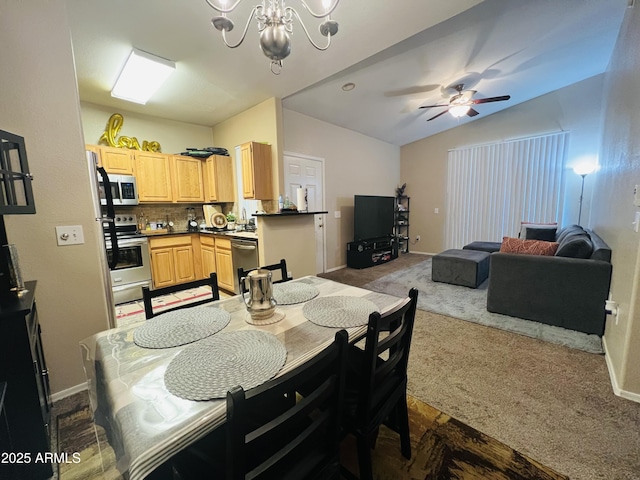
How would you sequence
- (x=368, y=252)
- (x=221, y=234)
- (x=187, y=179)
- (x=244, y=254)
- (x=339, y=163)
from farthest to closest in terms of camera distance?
(x=368, y=252)
(x=339, y=163)
(x=187, y=179)
(x=221, y=234)
(x=244, y=254)

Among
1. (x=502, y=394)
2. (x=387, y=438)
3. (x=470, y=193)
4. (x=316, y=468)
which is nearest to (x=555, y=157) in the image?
(x=470, y=193)

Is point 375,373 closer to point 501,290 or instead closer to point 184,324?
point 184,324

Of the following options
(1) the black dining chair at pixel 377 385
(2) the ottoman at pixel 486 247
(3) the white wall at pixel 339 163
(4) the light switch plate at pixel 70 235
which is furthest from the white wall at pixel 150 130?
(2) the ottoman at pixel 486 247

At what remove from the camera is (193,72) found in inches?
114

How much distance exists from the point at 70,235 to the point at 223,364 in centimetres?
164

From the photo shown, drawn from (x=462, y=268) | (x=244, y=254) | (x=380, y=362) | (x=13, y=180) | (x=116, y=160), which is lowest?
(x=462, y=268)

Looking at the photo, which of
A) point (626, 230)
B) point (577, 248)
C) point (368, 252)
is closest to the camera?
point (626, 230)

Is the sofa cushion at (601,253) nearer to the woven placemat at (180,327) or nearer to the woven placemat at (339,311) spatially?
the woven placemat at (339,311)

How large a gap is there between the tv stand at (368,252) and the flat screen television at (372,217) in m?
0.11

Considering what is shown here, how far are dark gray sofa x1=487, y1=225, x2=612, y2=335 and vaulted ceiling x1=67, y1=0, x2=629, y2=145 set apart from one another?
7.72 feet

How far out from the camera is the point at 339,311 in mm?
1315

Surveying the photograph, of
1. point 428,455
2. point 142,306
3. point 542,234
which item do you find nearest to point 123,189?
point 142,306

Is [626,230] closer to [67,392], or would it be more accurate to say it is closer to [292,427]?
[292,427]

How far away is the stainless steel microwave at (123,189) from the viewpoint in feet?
11.3
